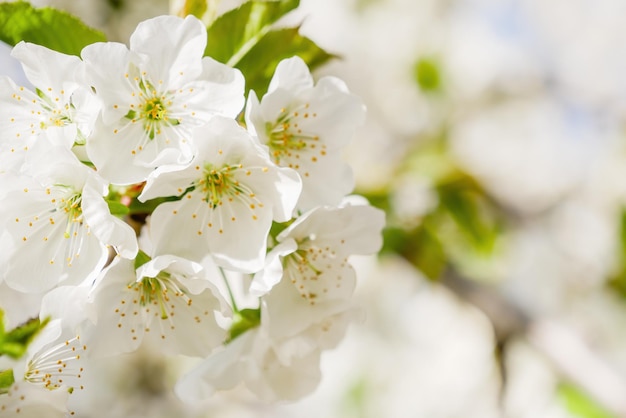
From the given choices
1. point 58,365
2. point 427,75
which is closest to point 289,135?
point 58,365

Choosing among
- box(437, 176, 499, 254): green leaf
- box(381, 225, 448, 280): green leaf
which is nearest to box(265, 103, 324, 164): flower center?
box(381, 225, 448, 280): green leaf

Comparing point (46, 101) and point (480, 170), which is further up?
point (46, 101)

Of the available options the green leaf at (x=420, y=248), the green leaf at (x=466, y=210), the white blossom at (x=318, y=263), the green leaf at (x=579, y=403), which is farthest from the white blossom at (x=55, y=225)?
the green leaf at (x=579, y=403)

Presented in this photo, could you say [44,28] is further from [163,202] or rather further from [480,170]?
[480,170]

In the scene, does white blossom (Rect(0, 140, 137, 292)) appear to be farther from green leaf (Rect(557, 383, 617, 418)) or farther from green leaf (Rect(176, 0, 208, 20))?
green leaf (Rect(557, 383, 617, 418))

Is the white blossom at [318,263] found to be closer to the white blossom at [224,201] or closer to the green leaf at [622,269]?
the white blossom at [224,201]

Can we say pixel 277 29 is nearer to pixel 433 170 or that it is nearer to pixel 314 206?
pixel 314 206

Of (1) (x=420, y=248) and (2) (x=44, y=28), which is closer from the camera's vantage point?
(2) (x=44, y=28)
